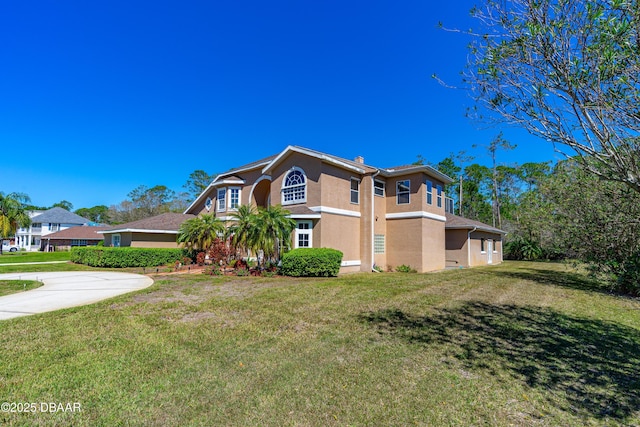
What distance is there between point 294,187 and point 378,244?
243 inches

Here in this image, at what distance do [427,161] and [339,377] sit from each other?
4510cm

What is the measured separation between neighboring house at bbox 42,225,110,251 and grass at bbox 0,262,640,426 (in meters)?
45.5

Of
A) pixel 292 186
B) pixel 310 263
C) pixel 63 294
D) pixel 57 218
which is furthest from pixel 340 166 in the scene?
pixel 57 218

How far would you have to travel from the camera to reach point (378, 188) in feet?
61.5

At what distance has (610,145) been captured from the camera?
432 cm

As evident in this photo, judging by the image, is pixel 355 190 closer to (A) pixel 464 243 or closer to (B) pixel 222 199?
(B) pixel 222 199

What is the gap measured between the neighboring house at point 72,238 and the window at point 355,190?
42545mm

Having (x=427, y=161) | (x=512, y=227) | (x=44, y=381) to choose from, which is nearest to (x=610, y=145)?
(x=44, y=381)

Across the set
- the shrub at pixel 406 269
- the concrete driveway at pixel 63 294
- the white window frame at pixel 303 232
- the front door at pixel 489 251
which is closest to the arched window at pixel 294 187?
the white window frame at pixel 303 232

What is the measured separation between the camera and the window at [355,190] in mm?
17609

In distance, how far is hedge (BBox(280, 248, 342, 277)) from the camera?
14289 millimetres

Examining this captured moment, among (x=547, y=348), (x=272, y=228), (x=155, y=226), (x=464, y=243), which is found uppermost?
(x=155, y=226)

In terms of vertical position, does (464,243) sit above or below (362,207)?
below

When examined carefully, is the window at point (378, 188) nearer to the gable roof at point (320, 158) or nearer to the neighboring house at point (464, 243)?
the gable roof at point (320, 158)
